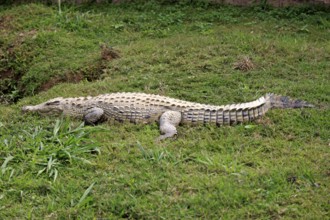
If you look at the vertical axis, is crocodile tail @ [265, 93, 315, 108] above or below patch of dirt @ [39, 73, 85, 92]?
above

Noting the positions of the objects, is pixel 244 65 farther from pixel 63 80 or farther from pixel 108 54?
Result: pixel 63 80

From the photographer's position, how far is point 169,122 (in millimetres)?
6574

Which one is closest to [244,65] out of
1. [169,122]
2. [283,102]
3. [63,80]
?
[283,102]

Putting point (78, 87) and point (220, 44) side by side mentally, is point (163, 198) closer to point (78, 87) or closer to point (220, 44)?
point (78, 87)

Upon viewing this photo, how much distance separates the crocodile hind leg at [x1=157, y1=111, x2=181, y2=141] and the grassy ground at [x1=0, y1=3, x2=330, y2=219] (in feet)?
0.43

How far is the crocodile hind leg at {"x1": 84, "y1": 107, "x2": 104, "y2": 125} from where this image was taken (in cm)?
696

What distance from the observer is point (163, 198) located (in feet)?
16.4

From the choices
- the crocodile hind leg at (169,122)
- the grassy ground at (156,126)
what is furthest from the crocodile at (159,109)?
the grassy ground at (156,126)

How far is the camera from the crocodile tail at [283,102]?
6.87 meters

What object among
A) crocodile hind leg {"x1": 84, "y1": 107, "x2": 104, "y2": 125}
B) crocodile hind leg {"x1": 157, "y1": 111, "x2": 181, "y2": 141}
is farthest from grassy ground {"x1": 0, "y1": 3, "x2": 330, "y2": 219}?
crocodile hind leg {"x1": 84, "y1": 107, "x2": 104, "y2": 125}

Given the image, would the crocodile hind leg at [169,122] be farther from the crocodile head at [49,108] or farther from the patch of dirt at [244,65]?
the patch of dirt at [244,65]

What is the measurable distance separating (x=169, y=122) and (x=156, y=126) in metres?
0.21

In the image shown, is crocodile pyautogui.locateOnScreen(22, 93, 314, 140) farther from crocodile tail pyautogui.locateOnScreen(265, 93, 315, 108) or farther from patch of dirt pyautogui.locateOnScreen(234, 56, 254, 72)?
patch of dirt pyautogui.locateOnScreen(234, 56, 254, 72)

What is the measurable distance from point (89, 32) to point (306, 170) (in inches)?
237
